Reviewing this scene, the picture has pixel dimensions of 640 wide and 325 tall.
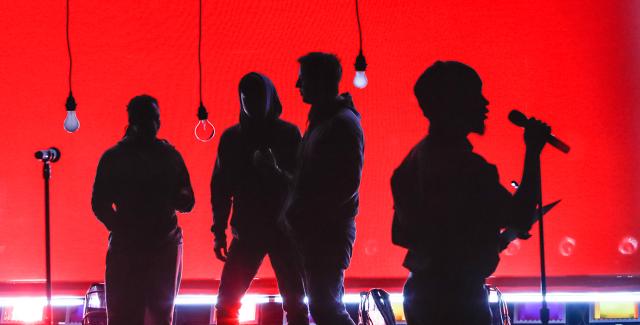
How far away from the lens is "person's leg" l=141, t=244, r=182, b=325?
10.0 ft

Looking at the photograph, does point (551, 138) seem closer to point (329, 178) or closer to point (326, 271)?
point (329, 178)

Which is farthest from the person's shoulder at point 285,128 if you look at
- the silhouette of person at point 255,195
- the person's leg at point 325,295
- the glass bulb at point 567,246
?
the glass bulb at point 567,246

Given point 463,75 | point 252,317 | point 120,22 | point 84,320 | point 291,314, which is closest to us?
point 463,75

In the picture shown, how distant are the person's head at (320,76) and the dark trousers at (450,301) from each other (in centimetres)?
115

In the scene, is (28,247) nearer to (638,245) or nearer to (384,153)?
Answer: (384,153)

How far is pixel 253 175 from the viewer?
3.24 meters

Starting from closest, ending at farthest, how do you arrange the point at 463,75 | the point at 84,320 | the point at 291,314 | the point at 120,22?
the point at 463,75
the point at 291,314
the point at 84,320
the point at 120,22

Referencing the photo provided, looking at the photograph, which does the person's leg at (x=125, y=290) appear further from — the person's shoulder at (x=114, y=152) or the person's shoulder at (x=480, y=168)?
the person's shoulder at (x=480, y=168)

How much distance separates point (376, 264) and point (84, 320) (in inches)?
88.9

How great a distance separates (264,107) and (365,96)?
6.37ft

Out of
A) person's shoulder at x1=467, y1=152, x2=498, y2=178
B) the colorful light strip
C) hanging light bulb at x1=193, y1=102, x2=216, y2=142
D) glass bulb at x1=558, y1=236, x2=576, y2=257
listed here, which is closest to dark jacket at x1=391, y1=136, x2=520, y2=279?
person's shoulder at x1=467, y1=152, x2=498, y2=178

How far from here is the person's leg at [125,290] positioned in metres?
3.01

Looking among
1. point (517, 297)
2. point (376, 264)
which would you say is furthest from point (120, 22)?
point (517, 297)

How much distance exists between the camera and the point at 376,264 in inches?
196
